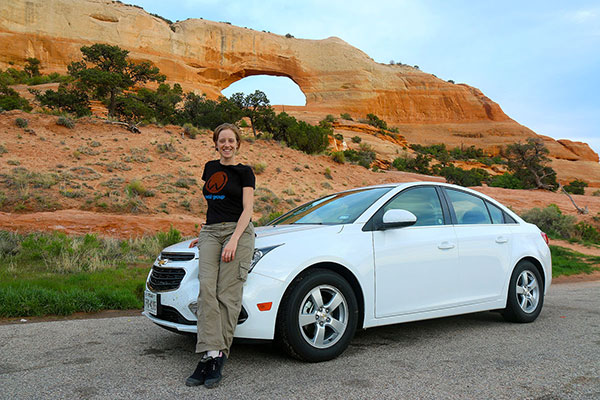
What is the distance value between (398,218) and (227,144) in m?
1.75

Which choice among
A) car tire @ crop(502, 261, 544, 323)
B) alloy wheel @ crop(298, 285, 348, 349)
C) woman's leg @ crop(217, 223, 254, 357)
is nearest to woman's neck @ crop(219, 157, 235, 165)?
woman's leg @ crop(217, 223, 254, 357)

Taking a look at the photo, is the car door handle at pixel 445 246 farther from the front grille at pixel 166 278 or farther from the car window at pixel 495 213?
the front grille at pixel 166 278

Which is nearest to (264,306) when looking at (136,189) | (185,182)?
(136,189)

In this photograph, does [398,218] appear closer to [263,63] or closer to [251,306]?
[251,306]

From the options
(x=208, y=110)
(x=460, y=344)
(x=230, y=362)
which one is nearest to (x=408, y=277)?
(x=460, y=344)

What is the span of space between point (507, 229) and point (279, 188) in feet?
68.4

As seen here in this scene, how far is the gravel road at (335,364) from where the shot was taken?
11.2ft

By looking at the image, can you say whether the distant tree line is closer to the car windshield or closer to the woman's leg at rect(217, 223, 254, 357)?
the car windshield

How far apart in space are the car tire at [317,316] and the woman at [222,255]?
46 centimetres

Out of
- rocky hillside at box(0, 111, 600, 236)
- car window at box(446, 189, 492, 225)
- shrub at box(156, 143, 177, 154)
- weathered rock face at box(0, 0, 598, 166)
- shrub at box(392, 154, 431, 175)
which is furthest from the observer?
weathered rock face at box(0, 0, 598, 166)

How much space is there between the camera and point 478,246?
5.44m

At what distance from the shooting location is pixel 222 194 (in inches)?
157

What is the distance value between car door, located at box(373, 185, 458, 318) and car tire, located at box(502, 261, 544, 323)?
109cm

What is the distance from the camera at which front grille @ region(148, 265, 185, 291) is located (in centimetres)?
414
